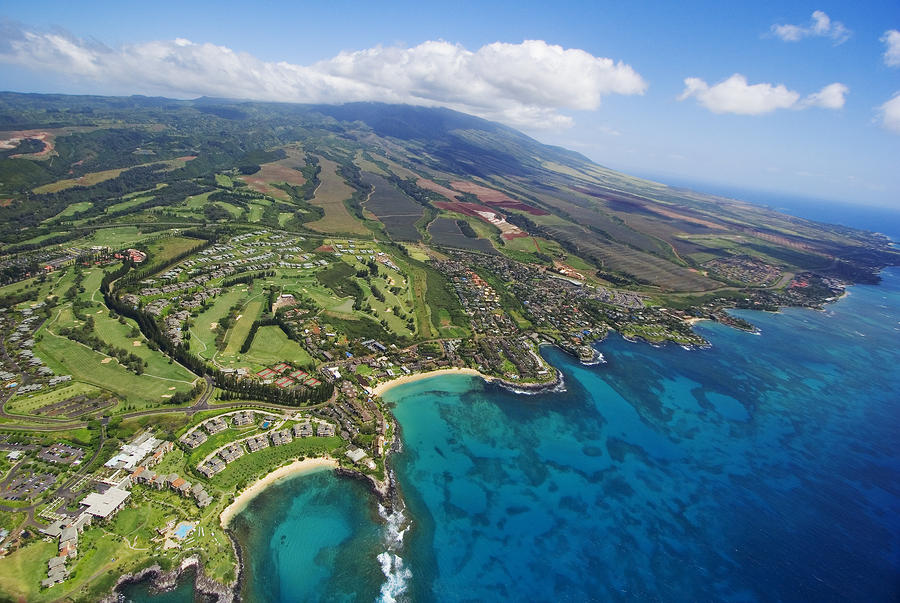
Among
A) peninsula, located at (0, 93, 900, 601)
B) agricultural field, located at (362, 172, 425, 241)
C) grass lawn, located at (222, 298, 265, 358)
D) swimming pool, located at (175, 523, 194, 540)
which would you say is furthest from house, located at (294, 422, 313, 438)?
agricultural field, located at (362, 172, 425, 241)

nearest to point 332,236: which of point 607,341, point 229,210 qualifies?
point 229,210

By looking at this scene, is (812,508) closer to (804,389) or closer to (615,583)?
(615,583)

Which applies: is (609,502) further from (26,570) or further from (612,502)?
(26,570)

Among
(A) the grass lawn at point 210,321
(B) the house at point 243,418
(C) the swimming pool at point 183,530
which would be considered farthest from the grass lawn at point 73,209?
(C) the swimming pool at point 183,530

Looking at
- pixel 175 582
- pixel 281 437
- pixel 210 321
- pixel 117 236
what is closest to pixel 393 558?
pixel 175 582

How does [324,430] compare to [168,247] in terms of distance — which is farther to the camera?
[168,247]

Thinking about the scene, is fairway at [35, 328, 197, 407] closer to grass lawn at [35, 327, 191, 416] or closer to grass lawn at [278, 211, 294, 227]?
grass lawn at [35, 327, 191, 416]

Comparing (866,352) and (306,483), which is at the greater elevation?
(866,352)

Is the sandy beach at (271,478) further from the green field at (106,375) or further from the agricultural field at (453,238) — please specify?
the agricultural field at (453,238)
